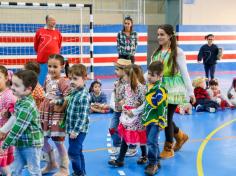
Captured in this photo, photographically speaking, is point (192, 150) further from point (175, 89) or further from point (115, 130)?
point (115, 130)

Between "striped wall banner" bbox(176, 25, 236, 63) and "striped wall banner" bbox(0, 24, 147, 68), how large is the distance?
190cm

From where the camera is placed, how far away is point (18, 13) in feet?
42.8

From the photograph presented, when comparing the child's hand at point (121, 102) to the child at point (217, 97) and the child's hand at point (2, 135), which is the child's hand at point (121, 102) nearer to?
the child's hand at point (2, 135)

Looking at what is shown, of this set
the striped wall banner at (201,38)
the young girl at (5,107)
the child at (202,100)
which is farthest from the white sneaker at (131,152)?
the striped wall banner at (201,38)

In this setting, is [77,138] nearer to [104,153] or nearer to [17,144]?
[17,144]

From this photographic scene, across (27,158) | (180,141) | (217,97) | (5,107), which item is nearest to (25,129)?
(27,158)

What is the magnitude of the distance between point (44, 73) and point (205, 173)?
4.66 m

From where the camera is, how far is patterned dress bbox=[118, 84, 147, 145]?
4328mm

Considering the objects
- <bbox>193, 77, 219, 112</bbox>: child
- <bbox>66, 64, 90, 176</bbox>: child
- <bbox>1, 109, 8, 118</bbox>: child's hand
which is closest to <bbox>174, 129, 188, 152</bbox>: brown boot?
<bbox>66, 64, 90, 176</bbox>: child

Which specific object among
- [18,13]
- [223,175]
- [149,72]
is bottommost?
[223,175]

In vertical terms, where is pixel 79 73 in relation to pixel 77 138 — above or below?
above

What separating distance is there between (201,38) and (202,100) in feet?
25.4

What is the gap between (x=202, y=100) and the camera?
8.19m

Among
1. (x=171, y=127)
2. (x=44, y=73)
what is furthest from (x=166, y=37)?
(x=44, y=73)
